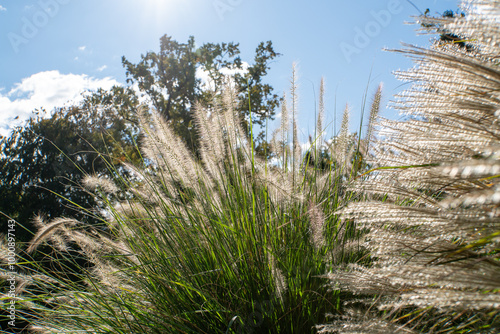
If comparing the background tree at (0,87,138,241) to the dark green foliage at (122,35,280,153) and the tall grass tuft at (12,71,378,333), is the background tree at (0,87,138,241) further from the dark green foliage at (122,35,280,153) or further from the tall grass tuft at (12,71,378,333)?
the tall grass tuft at (12,71,378,333)

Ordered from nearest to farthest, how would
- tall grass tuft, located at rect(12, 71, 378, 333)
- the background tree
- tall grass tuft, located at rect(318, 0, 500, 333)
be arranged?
1. tall grass tuft, located at rect(318, 0, 500, 333)
2. tall grass tuft, located at rect(12, 71, 378, 333)
3. the background tree

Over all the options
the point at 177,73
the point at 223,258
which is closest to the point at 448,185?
the point at 223,258

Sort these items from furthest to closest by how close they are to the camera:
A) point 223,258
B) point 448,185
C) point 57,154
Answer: point 57,154 → point 223,258 → point 448,185

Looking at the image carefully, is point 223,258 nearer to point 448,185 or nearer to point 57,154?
point 448,185

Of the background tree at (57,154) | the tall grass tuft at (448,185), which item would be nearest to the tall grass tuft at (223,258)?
the tall grass tuft at (448,185)

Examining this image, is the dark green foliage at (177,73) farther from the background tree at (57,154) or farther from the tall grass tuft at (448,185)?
the tall grass tuft at (448,185)

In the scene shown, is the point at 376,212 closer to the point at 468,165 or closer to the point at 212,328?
the point at 468,165

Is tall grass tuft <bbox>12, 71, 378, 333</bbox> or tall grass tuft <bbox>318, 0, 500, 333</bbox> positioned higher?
tall grass tuft <bbox>318, 0, 500, 333</bbox>

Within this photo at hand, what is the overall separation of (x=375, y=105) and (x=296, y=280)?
1.31m

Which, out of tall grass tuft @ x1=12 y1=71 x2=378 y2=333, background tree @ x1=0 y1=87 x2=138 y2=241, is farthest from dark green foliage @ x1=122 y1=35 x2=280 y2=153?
tall grass tuft @ x1=12 y1=71 x2=378 y2=333

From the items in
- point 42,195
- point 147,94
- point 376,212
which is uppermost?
point 147,94

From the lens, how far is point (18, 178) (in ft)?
34.2

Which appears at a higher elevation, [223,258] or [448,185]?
[448,185]

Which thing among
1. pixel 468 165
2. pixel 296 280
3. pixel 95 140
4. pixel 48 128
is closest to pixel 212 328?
pixel 296 280
